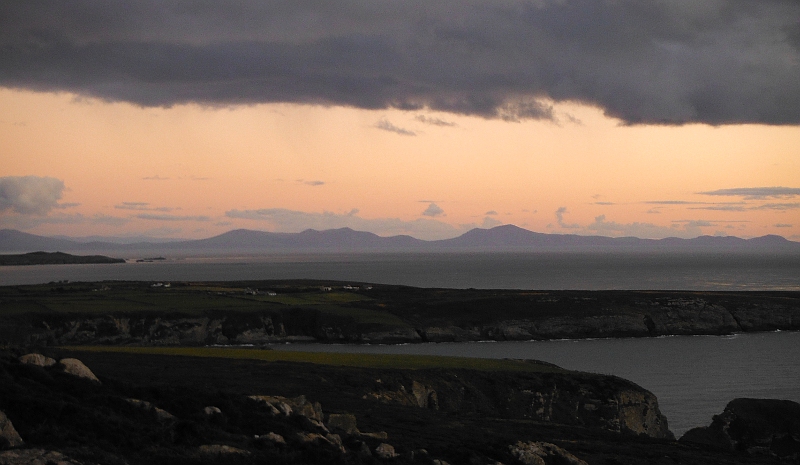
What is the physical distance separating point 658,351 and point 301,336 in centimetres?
3335

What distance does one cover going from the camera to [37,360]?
21984 millimetres

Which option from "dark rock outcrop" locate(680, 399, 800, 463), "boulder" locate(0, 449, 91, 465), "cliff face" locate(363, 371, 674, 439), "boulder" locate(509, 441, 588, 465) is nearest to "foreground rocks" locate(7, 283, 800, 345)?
"cliff face" locate(363, 371, 674, 439)

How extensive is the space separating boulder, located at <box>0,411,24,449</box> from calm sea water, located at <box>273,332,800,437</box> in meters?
30.8

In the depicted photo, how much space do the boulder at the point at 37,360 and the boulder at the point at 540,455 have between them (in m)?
12.8

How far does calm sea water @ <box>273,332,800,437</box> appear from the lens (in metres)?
46.1

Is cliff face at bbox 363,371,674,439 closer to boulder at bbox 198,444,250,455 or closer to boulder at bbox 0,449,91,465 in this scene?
boulder at bbox 198,444,250,455

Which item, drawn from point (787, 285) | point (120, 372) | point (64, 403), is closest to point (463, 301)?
point (120, 372)

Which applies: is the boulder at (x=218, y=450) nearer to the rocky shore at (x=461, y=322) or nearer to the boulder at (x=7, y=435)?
the boulder at (x=7, y=435)

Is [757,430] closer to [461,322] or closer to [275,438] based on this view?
[275,438]

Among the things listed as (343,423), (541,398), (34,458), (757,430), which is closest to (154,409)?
(34,458)

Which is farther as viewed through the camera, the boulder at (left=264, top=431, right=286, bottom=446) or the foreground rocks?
the foreground rocks

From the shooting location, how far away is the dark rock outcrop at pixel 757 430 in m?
32.8

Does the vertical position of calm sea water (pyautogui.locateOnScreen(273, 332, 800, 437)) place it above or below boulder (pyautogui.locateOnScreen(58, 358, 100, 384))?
below

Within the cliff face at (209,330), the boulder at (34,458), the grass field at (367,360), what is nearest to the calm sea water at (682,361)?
the cliff face at (209,330)
